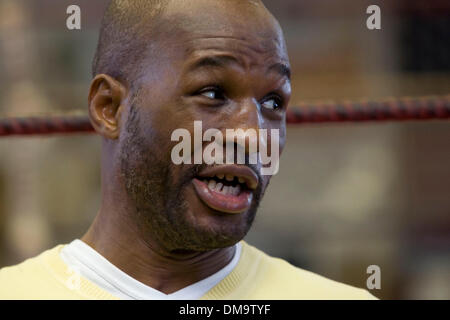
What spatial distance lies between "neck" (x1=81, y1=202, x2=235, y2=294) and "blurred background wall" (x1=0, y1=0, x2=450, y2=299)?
2.87 m

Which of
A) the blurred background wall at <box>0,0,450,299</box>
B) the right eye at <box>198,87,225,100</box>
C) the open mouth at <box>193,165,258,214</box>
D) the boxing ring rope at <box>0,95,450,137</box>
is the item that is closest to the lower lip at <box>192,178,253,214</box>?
the open mouth at <box>193,165,258,214</box>

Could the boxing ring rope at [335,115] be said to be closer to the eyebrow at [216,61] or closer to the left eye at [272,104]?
the left eye at [272,104]

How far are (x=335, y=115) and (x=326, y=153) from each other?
3.13m

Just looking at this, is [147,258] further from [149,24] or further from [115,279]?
[149,24]

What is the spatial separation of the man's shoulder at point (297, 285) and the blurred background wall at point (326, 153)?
2763 mm

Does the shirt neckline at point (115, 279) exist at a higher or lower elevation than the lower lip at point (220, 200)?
lower

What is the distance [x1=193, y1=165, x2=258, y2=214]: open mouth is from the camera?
1.27 metres

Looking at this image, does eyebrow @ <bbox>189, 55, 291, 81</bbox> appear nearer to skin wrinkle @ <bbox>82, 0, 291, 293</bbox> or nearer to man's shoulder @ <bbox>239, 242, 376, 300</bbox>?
skin wrinkle @ <bbox>82, 0, 291, 293</bbox>

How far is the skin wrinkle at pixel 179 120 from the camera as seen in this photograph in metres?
1.29

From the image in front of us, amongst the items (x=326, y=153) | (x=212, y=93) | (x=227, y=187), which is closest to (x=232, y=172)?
(x=227, y=187)

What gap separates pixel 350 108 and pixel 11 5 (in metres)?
3.48

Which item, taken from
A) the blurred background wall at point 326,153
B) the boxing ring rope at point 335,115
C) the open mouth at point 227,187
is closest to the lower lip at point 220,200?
the open mouth at point 227,187

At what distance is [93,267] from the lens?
1386mm
